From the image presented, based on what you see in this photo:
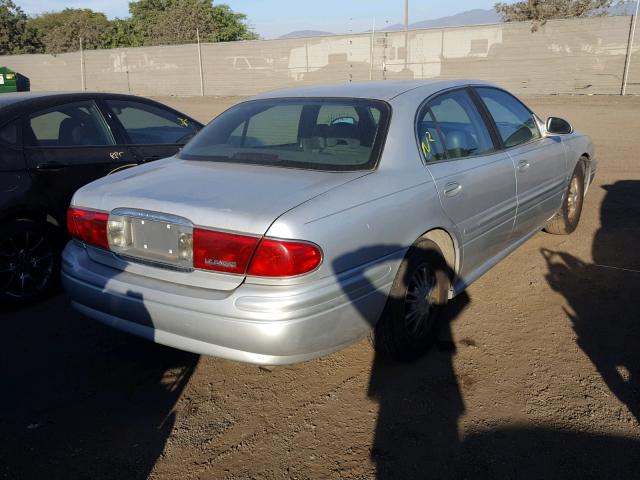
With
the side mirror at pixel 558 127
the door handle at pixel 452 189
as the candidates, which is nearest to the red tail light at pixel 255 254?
the door handle at pixel 452 189

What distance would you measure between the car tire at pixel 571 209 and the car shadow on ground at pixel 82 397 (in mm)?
3698

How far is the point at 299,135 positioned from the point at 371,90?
54 cm

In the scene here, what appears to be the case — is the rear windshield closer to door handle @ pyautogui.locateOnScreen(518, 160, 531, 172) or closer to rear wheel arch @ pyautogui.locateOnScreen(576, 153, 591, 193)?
door handle @ pyautogui.locateOnScreen(518, 160, 531, 172)

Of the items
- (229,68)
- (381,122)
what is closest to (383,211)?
(381,122)

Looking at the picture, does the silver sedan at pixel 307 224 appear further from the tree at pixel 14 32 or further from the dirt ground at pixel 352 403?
the tree at pixel 14 32

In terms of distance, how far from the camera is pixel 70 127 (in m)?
→ 4.84

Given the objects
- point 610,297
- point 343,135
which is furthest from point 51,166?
point 610,297

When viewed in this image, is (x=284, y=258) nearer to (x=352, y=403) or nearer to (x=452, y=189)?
(x=352, y=403)

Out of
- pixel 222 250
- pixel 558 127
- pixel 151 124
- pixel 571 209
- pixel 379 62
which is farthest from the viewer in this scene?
pixel 379 62

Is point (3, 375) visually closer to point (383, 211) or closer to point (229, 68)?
point (383, 211)

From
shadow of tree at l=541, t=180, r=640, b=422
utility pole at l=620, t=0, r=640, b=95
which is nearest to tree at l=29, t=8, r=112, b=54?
utility pole at l=620, t=0, r=640, b=95

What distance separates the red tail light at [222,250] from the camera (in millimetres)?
2582

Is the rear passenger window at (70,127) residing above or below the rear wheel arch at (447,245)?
above

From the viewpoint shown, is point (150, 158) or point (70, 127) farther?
point (150, 158)
